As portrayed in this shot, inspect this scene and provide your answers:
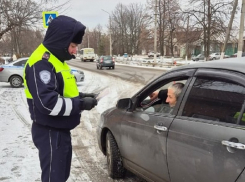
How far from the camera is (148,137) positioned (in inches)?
108

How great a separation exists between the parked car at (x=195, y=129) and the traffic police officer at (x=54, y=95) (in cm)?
78

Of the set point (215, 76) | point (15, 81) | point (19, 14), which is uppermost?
point (19, 14)

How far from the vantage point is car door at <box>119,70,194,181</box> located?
2.55 meters

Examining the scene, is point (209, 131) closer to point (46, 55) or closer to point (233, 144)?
point (233, 144)

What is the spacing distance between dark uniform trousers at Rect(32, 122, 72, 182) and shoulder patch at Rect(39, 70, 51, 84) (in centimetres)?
43

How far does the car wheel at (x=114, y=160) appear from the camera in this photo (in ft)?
11.3

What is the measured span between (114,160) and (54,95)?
1720 mm

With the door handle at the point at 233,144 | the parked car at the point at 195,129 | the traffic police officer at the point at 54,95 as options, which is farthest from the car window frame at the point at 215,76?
the traffic police officer at the point at 54,95

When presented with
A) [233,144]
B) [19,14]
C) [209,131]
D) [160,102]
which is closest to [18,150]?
[160,102]

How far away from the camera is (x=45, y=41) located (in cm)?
223

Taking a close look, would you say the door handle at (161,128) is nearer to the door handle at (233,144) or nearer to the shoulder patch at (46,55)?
the door handle at (233,144)

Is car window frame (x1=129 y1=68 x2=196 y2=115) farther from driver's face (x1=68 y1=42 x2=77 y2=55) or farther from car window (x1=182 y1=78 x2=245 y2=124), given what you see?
driver's face (x1=68 y1=42 x2=77 y2=55)

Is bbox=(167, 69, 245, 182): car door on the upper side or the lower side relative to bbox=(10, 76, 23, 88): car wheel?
upper

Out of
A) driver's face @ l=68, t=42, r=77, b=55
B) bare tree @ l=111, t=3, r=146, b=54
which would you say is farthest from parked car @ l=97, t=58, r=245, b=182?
bare tree @ l=111, t=3, r=146, b=54
